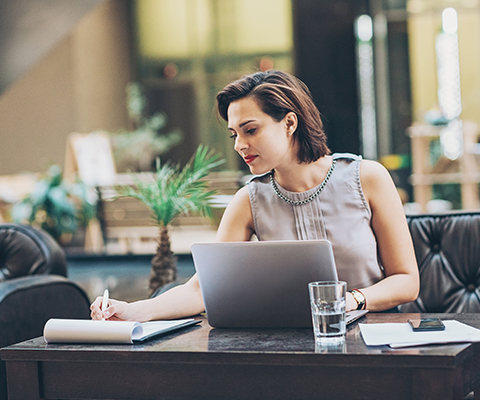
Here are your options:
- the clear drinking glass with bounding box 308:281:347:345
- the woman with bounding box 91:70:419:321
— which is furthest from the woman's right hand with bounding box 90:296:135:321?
the clear drinking glass with bounding box 308:281:347:345

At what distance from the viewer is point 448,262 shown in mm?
2027

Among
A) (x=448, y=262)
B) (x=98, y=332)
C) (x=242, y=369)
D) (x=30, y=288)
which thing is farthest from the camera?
(x=30, y=288)

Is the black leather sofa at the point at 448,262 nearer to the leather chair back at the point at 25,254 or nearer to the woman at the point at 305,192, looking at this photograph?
the woman at the point at 305,192

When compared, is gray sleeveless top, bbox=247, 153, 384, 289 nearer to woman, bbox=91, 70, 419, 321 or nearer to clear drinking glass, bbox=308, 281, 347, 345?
woman, bbox=91, 70, 419, 321

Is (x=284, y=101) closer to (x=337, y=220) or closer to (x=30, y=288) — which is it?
(x=337, y=220)

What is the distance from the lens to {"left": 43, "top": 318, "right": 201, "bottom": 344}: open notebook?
3.83 feet

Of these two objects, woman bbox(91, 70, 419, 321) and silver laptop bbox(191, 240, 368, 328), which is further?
woman bbox(91, 70, 419, 321)

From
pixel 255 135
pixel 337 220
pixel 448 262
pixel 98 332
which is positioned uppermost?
pixel 255 135

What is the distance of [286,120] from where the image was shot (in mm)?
1693

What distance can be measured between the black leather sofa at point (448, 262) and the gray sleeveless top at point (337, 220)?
404 mm

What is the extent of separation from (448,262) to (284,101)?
2.64ft

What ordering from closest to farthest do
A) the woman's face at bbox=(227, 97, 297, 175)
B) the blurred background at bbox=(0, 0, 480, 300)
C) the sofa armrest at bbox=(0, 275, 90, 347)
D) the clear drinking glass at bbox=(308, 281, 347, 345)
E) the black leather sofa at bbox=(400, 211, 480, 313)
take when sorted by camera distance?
the clear drinking glass at bbox=(308, 281, 347, 345)
the woman's face at bbox=(227, 97, 297, 175)
the black leather sofa at bbox=(400, 211, 480, 313)
the sofa armrest at bbox=(0, 275, 90, 347)
the blurred background at bbox=(0, 0, 480, 300)

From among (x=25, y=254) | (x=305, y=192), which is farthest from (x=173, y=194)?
(x=305, y=192)

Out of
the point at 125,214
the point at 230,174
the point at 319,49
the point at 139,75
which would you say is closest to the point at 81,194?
the point at 125,214
